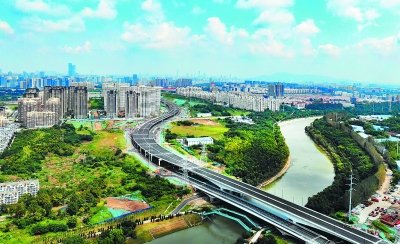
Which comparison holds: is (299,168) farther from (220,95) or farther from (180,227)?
(220,95)

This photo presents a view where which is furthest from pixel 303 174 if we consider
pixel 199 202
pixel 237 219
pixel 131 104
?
pixel 131 104

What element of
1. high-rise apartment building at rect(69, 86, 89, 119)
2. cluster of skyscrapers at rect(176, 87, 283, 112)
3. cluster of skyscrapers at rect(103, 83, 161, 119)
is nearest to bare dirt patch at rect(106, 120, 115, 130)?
cluster of skyscrapers at rect(103, 83, 161, 119)

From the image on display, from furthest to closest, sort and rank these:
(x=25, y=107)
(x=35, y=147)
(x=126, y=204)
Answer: (x=25, y=107) < (x=35, y=147) < (x=126, y=204)

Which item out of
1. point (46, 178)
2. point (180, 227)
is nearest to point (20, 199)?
point (46, 178)

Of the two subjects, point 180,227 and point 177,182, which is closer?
point 180,227

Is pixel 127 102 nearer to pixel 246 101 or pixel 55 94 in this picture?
pixel 55 94

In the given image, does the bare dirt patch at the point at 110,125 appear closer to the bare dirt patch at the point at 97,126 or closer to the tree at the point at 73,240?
the bare dirt patch at the point at 97,126
